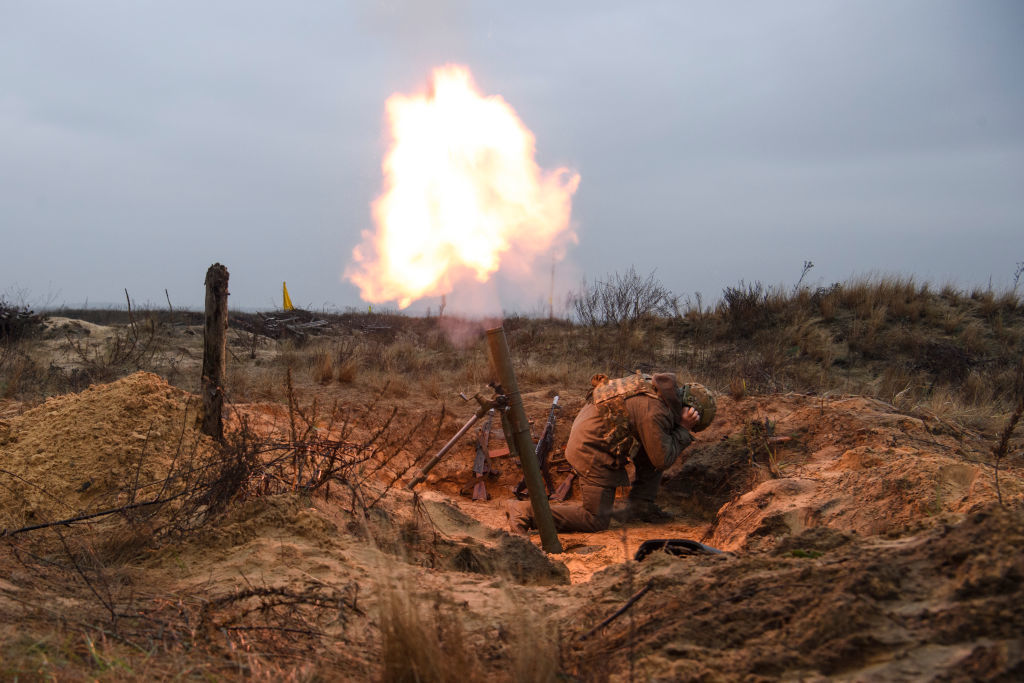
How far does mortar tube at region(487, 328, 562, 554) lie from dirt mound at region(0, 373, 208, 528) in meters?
2.01

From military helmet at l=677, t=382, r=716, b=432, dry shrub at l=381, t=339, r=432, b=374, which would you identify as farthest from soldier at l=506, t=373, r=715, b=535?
dry shrub at l=381, t=339, r=432, b=374

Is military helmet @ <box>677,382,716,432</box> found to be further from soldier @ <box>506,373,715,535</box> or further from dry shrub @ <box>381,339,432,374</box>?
dry shrub @ <box>381,339,432,374</box>

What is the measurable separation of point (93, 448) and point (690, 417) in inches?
189

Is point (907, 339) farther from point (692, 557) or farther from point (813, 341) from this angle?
point (692, 557)

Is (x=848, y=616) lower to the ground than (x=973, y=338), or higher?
lower

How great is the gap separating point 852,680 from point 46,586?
126 inches

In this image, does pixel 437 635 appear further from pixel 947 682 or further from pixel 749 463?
Result: pixel 749 463

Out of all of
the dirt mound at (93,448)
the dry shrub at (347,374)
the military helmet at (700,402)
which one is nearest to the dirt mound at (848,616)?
the dirt mound at (93,448)

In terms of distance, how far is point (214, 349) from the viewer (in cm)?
498

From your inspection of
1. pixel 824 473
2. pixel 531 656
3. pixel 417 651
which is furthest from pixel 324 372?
pixel 531 656

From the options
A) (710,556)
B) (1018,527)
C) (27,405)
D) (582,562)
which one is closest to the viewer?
(1018,527)

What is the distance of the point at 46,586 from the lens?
2934 millimetres

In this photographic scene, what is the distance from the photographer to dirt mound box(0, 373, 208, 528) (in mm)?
4230

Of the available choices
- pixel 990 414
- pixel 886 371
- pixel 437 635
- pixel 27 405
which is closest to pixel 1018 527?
pixel 437 635
